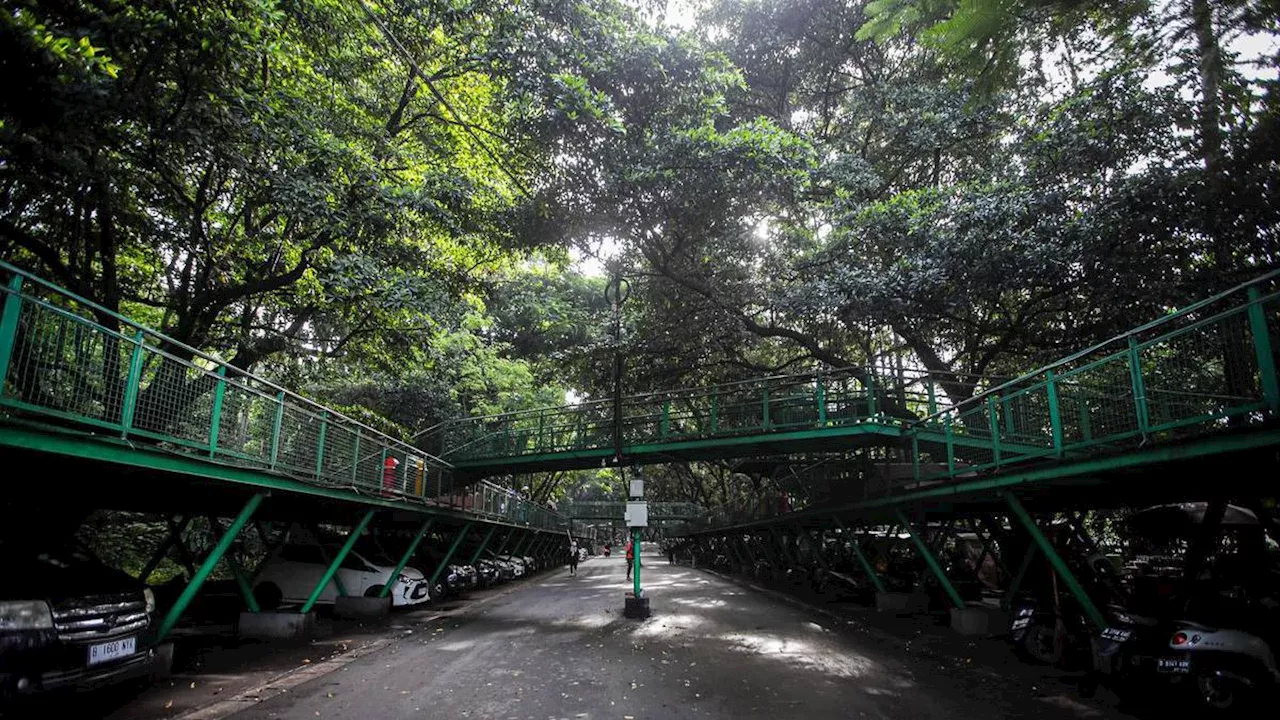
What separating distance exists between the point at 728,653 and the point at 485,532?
1524cm

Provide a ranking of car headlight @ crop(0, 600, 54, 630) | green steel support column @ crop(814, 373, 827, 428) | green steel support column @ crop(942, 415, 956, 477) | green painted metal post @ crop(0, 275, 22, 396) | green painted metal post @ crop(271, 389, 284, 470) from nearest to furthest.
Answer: green painted metal post @ crop(0, 275, 22, 396) < car headlight @ crop(0, 600, 54, 630) < green painted metal post @ crop(271, 389, 284, 470) < green steel support column @ crop(942, 415, 956, 477) < green steel support column @ crop(814, 373, 827, 428)

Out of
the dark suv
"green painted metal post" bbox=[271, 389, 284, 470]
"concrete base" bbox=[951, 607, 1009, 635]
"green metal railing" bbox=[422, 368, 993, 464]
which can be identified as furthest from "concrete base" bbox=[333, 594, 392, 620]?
"concrete base" bbox=[951, 607, 1009, 635]

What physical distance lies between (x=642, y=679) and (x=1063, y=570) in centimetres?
511

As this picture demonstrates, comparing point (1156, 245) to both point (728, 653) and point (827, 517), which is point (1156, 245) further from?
point (728, 653)

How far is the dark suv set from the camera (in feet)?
16.5

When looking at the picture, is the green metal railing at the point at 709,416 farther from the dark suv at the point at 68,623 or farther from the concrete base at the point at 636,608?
the dark suv at the point at 68,623

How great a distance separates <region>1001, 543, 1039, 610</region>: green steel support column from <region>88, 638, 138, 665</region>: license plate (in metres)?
10.8

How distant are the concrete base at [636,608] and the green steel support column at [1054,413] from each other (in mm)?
8689

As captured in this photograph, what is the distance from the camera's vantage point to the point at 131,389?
6.07 m

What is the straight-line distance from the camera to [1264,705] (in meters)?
5.63

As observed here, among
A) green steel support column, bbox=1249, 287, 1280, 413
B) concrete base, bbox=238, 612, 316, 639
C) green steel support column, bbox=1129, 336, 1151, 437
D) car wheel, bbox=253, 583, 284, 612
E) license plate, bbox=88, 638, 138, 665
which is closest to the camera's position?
green steel support column, bbox=1249, 287, 1280, 413

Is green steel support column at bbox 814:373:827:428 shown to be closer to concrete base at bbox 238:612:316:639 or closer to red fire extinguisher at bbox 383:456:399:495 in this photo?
red fire extinguisher at bbox 383:456:399:495

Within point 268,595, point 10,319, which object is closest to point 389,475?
point 268,595

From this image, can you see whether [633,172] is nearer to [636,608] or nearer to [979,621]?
[636,608]
